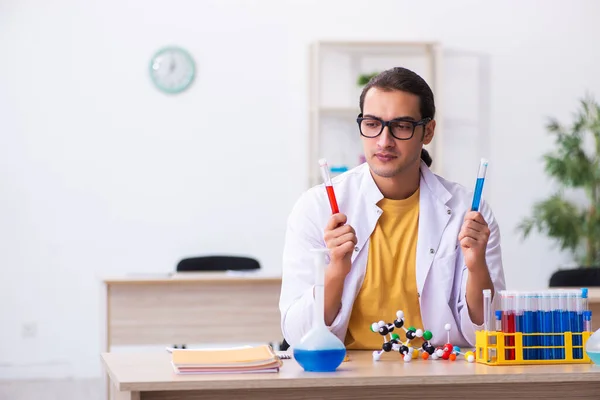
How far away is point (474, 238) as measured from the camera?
212 centimetres

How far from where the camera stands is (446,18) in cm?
580

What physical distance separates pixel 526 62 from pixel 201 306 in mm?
2929

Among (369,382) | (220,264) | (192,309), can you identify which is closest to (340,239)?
(369,382)

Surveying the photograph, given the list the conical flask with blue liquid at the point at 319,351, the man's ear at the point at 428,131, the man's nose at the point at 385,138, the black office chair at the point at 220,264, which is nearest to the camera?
the conical flask with blue liquid at the point at 319,351

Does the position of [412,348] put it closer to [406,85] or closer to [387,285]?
[387,285]

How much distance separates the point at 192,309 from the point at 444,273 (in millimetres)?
2097

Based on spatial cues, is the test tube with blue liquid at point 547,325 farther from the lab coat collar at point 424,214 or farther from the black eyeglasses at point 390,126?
the black eyeglasses at point 390,126

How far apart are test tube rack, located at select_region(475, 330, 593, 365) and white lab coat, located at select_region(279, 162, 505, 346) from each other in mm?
281

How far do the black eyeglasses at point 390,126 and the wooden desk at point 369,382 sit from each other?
0.60 meters

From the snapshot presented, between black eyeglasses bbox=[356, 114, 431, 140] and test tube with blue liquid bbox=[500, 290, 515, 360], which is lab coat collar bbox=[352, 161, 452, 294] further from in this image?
test tube with blue liquid bbox=[500, 290, 515, 360]

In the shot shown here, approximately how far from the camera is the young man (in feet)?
7.32

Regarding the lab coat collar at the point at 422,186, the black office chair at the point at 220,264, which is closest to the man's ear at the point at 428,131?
the lab coat collar at the point at 422,186

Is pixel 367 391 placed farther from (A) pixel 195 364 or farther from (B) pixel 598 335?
(B) pixel 598 335

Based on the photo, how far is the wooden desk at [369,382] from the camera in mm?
1678
